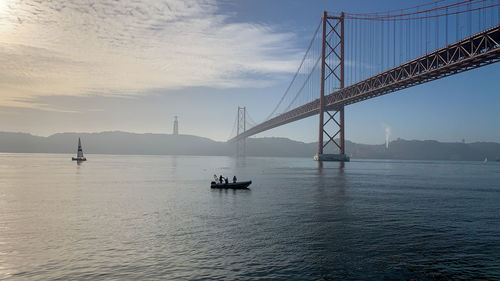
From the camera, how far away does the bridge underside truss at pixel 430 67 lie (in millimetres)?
43594

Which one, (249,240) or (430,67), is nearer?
(249,240)

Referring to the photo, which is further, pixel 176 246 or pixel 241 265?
pixel 176 246

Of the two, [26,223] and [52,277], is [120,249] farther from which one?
[26,223]

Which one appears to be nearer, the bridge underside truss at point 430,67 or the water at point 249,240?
the water at point 249,240

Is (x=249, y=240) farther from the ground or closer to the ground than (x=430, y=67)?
closer to the ground

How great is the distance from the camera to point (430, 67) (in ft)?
174

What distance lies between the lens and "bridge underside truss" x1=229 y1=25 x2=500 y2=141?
1716 inches

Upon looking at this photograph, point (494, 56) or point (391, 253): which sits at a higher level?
point (494, 56)

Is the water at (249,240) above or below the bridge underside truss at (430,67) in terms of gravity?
below

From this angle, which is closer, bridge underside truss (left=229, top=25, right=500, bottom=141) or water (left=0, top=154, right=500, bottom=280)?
water (left=0, top=154, right=500, bottom=280)

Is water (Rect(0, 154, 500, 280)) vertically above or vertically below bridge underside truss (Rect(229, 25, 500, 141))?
below

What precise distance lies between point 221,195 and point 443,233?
18667mm

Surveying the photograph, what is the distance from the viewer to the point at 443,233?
54.7ft

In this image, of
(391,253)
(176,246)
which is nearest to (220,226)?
(176,246)
